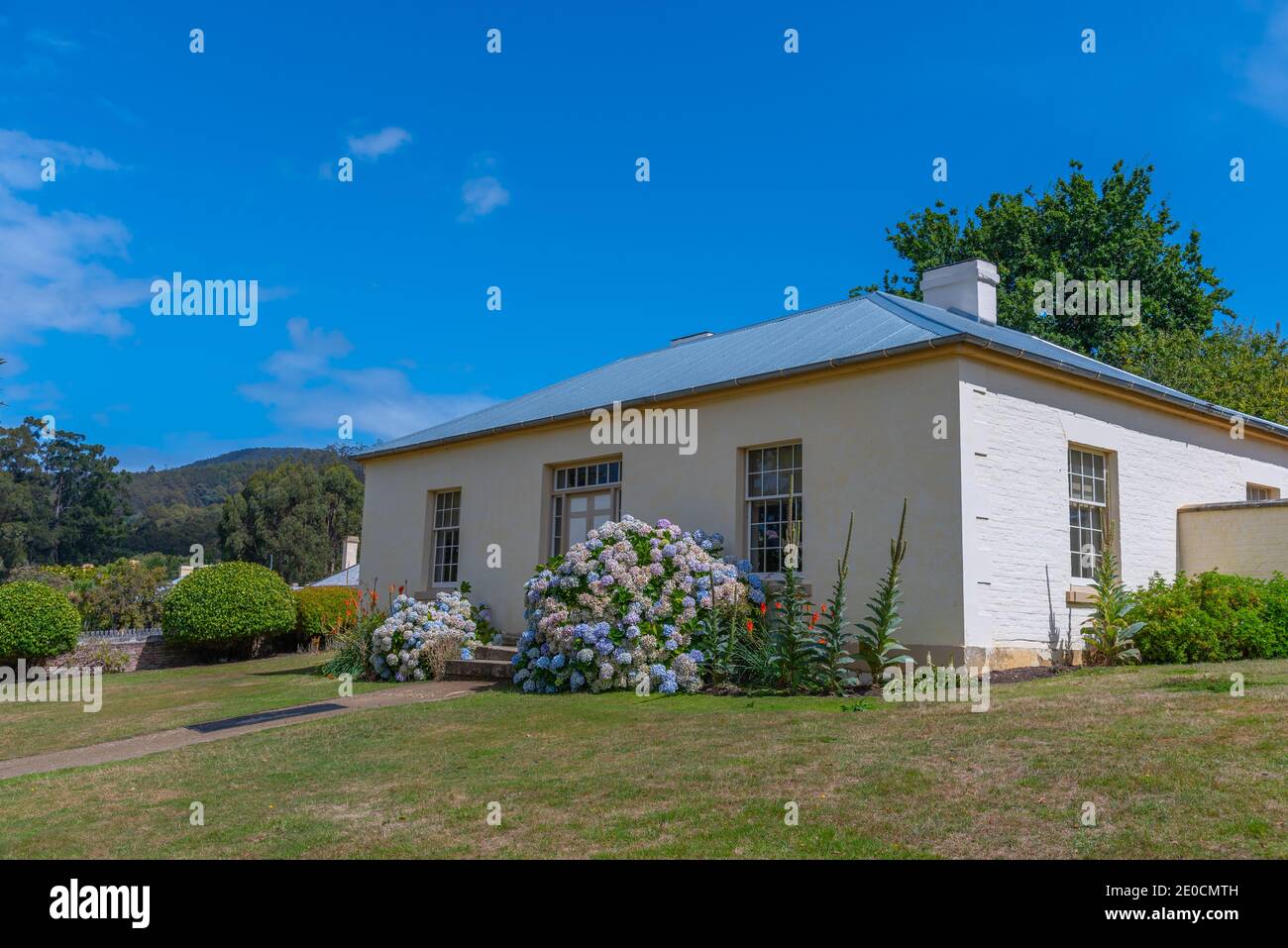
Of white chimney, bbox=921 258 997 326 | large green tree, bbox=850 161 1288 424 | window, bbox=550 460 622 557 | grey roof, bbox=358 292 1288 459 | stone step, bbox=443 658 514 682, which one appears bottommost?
stone step, bbox=443 658 514 682

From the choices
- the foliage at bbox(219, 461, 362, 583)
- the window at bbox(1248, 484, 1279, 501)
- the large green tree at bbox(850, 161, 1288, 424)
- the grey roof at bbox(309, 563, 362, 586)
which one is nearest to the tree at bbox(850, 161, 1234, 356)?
the large green tree at bbox(850, 161, 1288, 424)

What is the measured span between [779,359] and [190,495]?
8650cm

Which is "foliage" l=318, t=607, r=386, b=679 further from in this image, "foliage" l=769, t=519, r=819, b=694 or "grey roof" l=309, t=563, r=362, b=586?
"grey roof" l=309, t=563, r=362, b=586

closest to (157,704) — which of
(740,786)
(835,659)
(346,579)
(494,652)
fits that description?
(494,652)

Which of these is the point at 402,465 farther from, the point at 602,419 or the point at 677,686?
the point at 677,686

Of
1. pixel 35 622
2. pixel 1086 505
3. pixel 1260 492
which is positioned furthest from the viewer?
pixel 35 622

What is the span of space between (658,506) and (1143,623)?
6.61 metres

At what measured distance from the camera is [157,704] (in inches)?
557

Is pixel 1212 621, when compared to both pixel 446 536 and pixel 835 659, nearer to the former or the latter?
pixel 835 659

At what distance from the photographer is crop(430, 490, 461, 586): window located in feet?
63.0

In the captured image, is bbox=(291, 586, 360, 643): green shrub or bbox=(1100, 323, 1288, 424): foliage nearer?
bbox=(291, 586, 360, 643): green shrub

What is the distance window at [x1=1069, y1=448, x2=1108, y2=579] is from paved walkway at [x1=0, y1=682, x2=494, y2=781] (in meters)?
7.82

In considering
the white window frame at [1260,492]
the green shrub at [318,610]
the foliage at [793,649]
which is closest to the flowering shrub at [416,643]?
the foliage at [793,649]
